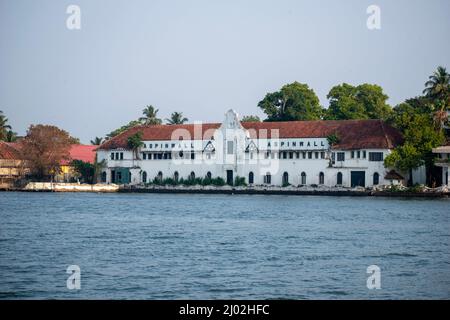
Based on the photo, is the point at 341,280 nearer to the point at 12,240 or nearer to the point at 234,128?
the point at 12,240

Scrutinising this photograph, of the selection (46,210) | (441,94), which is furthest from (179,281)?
(441,94)

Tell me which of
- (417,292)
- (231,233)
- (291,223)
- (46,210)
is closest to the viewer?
(417,292)

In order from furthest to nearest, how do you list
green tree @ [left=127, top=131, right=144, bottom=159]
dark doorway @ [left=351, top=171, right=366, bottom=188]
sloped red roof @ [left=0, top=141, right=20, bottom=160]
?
1. sloped red roof @ [left=0, top=141, right=20, bottom=160]
2. green tree @ [left=127, top=131, right=144, bottom=159]
3. dark doorway @ [left=351, top=171, right=366, bottom=188]

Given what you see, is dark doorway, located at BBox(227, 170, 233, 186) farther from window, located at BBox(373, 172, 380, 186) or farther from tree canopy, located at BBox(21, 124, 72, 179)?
tree canopy, located at BBox(21, 124, 72, 179)

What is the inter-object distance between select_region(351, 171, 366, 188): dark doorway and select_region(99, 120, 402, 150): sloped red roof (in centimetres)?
230

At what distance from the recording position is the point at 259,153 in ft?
282

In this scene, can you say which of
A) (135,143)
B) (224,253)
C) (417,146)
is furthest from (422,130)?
(224,253)

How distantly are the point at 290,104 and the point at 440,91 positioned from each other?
20.2m

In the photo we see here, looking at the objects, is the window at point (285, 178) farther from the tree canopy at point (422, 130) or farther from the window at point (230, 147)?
the tree canopy at point (422, 130)

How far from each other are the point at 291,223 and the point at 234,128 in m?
40.5

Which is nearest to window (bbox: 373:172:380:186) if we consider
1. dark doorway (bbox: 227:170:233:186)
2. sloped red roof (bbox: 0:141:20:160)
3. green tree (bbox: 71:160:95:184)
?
dark doorway (bbox: 227:170:233:186)

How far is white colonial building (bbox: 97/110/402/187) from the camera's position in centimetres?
8000

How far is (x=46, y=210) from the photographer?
185ft

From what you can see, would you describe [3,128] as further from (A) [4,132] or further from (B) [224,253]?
(B) [224,253]
